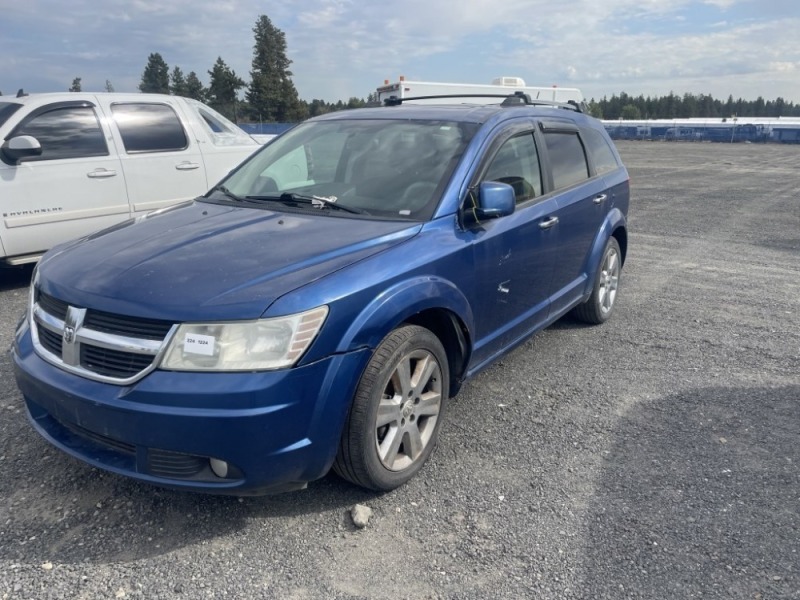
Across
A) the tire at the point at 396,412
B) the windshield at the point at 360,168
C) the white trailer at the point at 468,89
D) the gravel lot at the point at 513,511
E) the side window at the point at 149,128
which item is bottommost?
the gravel lot at the point at 513,511

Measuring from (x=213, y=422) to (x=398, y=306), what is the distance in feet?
3.03

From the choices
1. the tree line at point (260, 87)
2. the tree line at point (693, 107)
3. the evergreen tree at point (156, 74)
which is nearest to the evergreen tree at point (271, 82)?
the tree line at point (260, 87)

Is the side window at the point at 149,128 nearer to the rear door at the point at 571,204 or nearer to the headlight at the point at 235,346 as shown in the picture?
the rear door at the point at 571,204

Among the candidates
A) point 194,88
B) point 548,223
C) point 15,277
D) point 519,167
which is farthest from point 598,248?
point 194,88

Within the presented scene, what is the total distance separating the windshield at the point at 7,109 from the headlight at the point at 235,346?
499 centimetres

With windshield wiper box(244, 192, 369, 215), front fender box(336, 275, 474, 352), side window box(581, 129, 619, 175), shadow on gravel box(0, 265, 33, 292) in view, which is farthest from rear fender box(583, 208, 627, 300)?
shadow on gravel box(0, 265, 33, 292)

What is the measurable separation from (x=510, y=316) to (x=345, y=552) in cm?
180

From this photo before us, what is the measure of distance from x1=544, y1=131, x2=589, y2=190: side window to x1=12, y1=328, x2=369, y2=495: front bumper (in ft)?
8.16

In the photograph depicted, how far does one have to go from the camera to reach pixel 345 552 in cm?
268

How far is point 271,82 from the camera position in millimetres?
73500

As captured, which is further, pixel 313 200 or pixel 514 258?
pixel 514 258

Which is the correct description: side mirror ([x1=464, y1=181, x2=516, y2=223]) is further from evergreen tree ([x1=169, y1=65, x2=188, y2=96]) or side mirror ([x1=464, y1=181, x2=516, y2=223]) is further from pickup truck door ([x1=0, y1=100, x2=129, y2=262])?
evergreen tree ([x1=169, y1=65, x2=188, y2=96])

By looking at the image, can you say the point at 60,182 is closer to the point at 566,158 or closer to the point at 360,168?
the point at 360,168

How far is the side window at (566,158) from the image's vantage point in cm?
456
